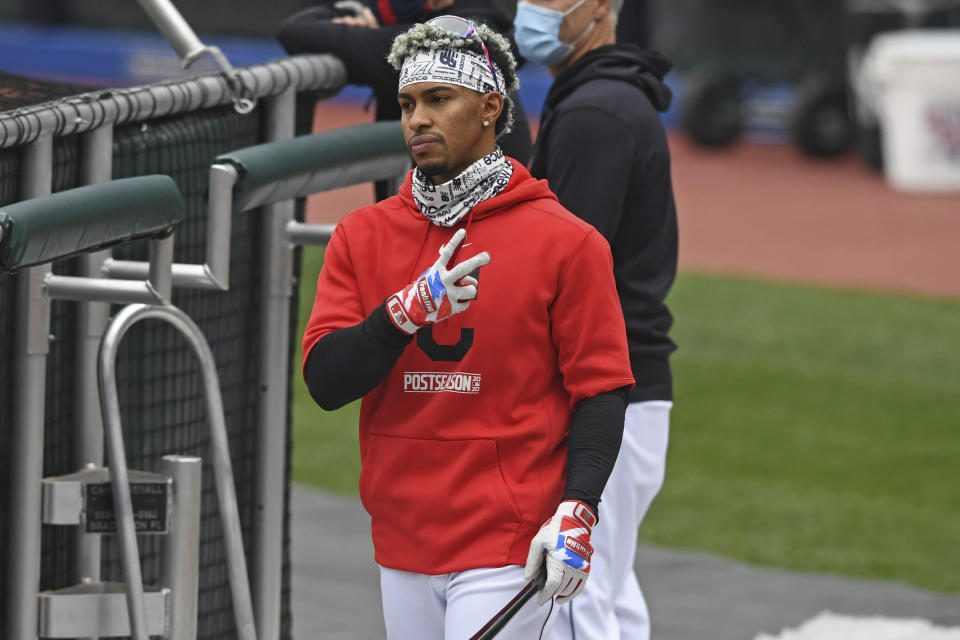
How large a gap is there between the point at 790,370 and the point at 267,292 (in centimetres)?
748

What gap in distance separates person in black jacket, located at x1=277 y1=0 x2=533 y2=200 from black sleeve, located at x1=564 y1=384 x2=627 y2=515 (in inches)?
50.3

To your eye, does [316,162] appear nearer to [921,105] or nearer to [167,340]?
[167,340]

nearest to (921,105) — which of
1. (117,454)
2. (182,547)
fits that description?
(182,547)

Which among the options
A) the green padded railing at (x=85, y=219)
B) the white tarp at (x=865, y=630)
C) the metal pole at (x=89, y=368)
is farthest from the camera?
the white tarp at (x=865, y=630)

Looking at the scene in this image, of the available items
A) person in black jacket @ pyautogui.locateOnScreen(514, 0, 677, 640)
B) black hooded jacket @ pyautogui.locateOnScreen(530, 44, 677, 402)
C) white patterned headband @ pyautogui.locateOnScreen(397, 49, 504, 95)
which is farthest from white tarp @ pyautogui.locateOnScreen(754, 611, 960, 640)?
white patterned headband @ pyautogui.locateOnScreen(397, 49, 504, 95)

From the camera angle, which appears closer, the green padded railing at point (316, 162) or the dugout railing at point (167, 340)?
the dugout railing at point (167, 340)

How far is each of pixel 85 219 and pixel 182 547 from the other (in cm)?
76

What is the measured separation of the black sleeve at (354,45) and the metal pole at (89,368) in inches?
39.2

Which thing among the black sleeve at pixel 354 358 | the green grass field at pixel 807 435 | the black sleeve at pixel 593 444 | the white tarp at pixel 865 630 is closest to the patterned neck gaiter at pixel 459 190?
the black sleeve at pixel 354 358

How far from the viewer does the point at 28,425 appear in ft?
11.5

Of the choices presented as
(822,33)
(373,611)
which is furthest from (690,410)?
(822,33)

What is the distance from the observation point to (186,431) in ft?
13.6

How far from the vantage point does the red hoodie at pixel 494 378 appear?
10.8 ft

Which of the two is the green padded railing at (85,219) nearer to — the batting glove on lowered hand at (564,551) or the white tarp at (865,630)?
the batting glove on lowered hand at (564,551)
